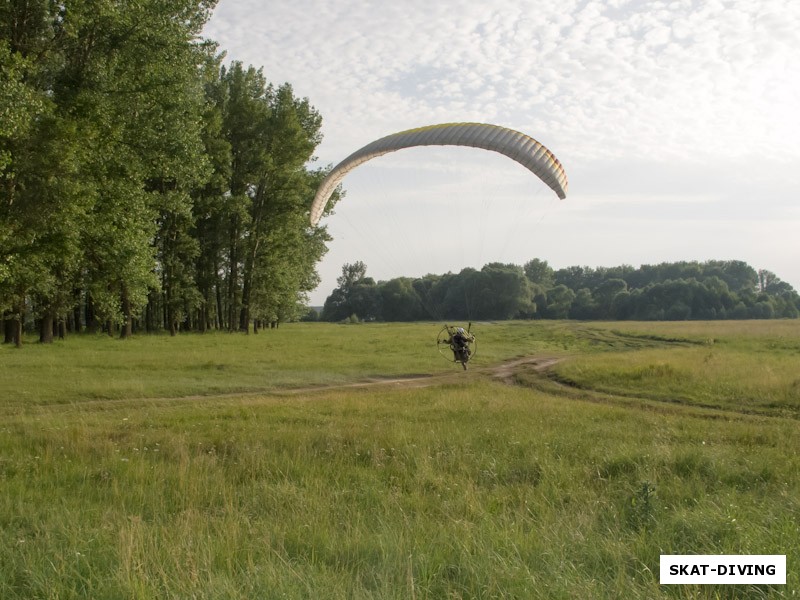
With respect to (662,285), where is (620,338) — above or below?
below

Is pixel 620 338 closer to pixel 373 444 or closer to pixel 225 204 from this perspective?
pixel 225 204

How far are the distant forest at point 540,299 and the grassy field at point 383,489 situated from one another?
39805mm

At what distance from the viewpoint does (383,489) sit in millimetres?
7609

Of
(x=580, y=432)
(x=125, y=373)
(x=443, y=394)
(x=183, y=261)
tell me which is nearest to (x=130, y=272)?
(x=125, y=373)

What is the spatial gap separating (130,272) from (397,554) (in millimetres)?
18989

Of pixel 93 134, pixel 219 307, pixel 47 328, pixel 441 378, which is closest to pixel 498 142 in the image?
pixel 441 378

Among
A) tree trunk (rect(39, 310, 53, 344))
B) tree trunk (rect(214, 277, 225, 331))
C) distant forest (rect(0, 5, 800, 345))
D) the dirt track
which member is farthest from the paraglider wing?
tree trunk (rect(214, 277, 225, 331))

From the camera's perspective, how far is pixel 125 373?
2144cm

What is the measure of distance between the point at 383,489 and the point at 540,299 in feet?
283

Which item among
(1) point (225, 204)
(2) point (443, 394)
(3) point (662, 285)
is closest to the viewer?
(2) point (443, 394)

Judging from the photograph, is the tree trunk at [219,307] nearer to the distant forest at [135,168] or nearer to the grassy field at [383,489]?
the distant forest at [135,168]

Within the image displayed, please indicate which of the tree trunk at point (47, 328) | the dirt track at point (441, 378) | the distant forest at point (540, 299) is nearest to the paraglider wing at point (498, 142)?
the dirt track at point (441, 378)

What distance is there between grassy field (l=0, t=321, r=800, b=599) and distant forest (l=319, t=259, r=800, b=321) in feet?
131

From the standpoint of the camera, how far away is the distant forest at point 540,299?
59562mm
